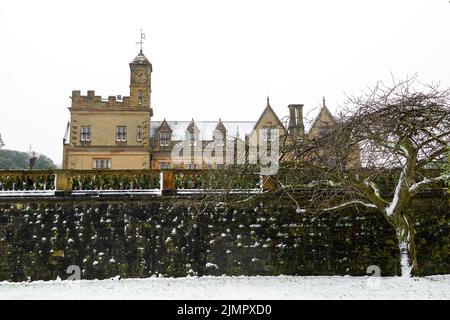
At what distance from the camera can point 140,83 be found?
27469 millimetres

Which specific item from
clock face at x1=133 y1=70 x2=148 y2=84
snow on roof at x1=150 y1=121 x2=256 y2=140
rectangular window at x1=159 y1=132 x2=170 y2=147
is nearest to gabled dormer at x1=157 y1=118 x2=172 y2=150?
rectangular window at x1=159 y1=132 x2=170 y2=147

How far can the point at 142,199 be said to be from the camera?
1136 centimetres

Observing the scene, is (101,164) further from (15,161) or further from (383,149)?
(15,161)

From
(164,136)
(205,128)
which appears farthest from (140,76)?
(205,128)

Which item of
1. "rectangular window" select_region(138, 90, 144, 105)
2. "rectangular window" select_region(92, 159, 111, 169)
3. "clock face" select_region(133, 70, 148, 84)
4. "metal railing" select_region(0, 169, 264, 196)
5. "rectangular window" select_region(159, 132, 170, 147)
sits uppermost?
"clock face" select_region(133, 70, 148, 84)

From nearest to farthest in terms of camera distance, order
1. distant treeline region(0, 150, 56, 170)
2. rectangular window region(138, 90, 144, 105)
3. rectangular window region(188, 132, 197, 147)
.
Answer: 1. rectangular window region(138, 90, 144, 105)
2. rectangular window region(188, 132, 197, 147)
3. distant treeline region(0, 150, 56, 170)

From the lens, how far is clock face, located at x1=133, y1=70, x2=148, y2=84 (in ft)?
90.1

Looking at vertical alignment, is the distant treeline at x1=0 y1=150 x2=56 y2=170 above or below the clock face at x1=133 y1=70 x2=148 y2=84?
below

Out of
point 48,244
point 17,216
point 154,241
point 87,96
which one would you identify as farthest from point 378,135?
point 87,96

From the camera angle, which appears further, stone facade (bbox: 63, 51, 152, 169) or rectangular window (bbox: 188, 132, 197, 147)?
rectangular window (bbox: 188, 132, 197, 147)

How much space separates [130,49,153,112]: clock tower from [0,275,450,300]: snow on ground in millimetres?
18484

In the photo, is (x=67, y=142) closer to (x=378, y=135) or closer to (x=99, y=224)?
(x=99, y=224)

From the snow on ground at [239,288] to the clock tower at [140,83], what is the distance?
18.5 metres

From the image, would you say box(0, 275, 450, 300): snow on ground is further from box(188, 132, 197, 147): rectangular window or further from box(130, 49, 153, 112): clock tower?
box(188, 132, 197, 147): rectangular window
